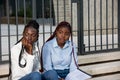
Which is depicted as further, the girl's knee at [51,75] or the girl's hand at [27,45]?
the girl's knee at [51,75]

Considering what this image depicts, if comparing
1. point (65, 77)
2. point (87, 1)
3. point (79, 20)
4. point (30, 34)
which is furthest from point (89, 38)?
point (30, 34)

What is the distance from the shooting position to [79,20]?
6441 mm

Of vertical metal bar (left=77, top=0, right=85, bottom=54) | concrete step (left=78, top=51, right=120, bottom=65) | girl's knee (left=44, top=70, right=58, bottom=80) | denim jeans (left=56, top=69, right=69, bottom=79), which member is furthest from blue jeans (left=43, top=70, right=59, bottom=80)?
vertical metal bar (left=77, top=0, right=85, bottom=54)

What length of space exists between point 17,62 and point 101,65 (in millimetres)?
2634

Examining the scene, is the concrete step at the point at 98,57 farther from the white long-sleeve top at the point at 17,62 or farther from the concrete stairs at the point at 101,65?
the white long-sleeve top at the point at 17,62

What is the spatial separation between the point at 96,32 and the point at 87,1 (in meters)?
0.62

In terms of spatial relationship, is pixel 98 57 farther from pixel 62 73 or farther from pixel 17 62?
pixel 17 62

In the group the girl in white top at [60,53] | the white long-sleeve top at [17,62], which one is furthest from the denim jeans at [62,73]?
the white long-sleeve top at [17,62]

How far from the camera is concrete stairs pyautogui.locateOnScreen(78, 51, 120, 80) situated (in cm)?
613

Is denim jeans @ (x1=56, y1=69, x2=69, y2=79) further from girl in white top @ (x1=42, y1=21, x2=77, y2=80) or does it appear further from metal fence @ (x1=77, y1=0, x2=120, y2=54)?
metal fence @ (x1=77, y1=0, x2=120, y2=54)

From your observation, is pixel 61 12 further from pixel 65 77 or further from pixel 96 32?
pixel 65 77

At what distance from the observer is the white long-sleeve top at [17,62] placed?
4.01 m

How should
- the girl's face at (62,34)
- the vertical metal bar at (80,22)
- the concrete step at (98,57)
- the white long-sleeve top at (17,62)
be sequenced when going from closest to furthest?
the white long-sleeve top at (17,62)
the girl's face at (62,34)
the concrete step at (98,57)
the vertical metal bar at (80,22)

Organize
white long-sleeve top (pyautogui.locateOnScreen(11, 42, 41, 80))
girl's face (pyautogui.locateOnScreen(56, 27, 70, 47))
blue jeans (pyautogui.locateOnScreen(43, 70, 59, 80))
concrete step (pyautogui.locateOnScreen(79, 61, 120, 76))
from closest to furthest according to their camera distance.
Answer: white long-sleeve top (pyautogui.locateOnScreen(11, 42, 41, 80)), blue jeans (pyautogui.locateOnScreen(43, 70, 59, 80)), girl's face (pyautogui.locateOnScreen(56, 27, 70, 47)), concrete step (pyautogui.locateOnScreen(79, 61, 120, 76))
